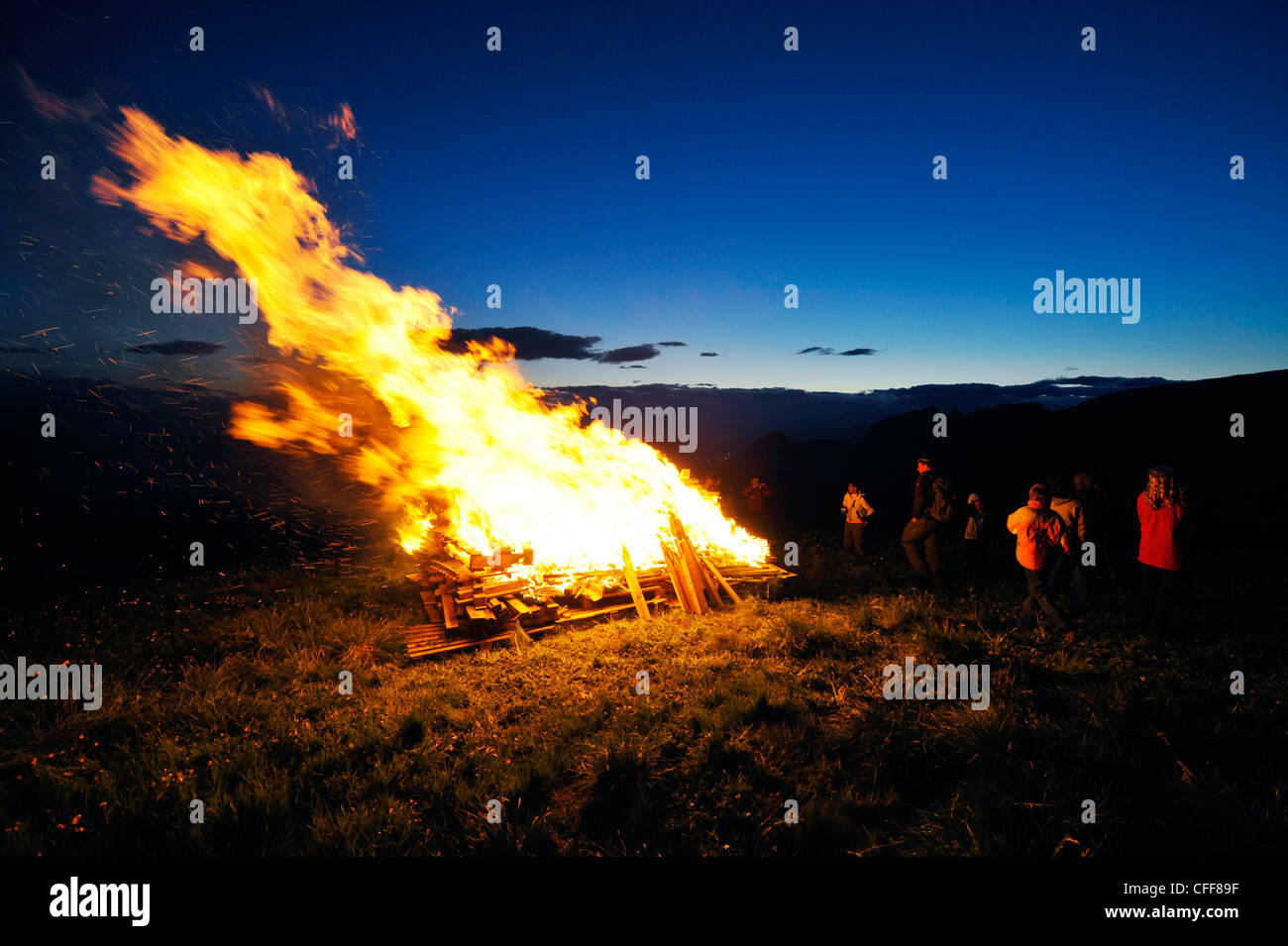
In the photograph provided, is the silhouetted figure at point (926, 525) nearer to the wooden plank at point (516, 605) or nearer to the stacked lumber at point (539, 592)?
the stacked lumber at point (539, 592)

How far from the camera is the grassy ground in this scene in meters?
4.03

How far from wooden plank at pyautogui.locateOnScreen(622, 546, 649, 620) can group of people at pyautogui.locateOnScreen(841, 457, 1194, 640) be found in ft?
18.6

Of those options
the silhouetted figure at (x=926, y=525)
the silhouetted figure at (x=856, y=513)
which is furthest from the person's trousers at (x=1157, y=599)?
the silhouetted figure at (x=856, y=513)

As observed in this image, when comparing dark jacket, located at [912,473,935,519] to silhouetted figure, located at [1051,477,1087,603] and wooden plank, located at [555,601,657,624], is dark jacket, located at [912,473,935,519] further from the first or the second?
wooden plank, located at [555,601,657,624]

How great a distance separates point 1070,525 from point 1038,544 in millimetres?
1146

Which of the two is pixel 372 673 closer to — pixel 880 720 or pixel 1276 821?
pixel 880 720

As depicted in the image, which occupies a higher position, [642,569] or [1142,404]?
[1142,404]

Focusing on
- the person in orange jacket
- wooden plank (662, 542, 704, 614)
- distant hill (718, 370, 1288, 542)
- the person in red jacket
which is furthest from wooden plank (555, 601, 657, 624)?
distant hill (718, 370, 1288, 542)

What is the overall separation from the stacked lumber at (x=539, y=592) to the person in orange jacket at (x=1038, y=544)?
4.19 m

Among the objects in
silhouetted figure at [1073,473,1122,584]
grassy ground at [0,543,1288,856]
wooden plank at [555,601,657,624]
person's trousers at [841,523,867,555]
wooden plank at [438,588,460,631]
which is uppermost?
silhouetted figure at [1073,473,1122,584]

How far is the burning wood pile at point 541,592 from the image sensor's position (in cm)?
817
